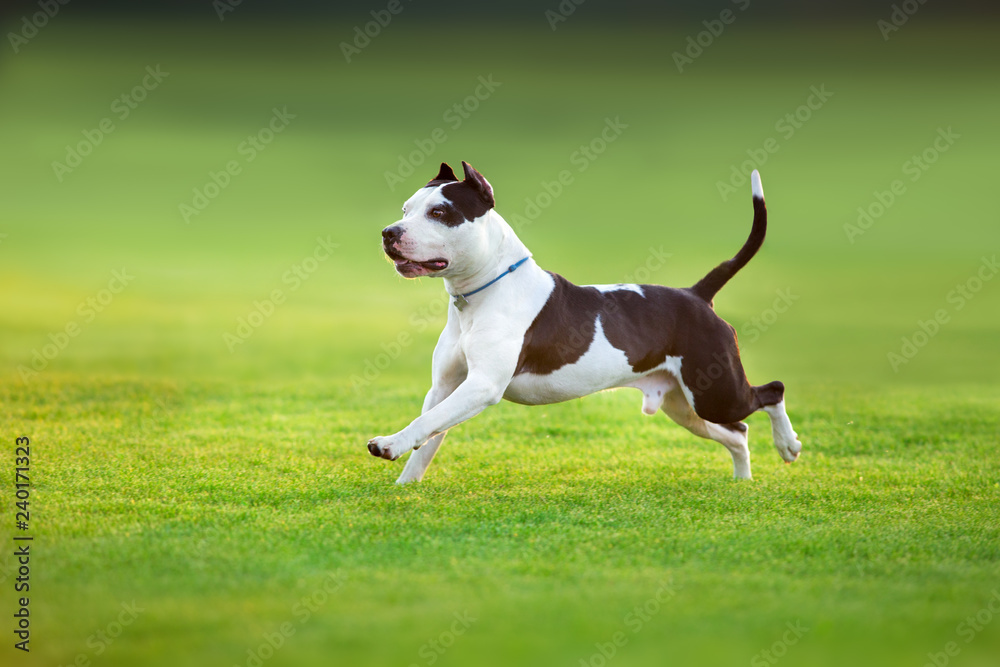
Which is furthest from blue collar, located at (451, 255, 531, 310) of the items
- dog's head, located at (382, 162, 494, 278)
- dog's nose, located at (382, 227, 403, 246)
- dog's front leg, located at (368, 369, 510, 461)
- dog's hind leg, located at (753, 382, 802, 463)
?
dog's hind leg, located at (753, 382, 802, 463)

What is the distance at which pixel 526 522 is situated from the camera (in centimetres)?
544

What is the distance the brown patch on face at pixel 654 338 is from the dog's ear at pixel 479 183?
2.37 ft

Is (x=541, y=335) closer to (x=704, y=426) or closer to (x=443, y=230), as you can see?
(x=443, y=230)

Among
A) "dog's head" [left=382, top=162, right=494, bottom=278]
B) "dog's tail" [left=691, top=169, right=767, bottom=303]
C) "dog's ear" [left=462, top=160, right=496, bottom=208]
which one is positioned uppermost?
"dog's tail" [left=691, top=169, right=767, bottom=303]

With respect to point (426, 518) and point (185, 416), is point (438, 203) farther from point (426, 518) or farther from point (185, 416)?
point (185, 416)

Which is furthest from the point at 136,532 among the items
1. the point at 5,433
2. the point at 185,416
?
the point at 185,416

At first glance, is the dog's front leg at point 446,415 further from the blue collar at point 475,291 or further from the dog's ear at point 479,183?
the dog's ear at point 479,183

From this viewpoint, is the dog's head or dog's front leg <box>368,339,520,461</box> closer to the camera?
dog's front leg <box>368,339,520,461</box>

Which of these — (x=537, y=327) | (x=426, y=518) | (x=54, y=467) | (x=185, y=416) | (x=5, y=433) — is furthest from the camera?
(x=185, y=416)

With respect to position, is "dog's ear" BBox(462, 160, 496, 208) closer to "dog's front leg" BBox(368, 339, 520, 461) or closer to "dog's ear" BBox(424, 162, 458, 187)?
"dog's ear" BBox(424, 162, 458, 187)

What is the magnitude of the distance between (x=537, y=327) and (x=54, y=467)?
3.41 m

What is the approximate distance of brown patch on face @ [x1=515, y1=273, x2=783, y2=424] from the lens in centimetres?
582

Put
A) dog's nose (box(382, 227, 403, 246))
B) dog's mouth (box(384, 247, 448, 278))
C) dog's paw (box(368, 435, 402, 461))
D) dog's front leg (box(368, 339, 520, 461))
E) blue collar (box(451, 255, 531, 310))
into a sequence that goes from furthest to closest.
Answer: blue collar (box(451, 255, 531, 310)) < dog's mouth (box(384, 247, 448, 278)) < dog's nose (box(382, 227, 403, 246)) < dog's front leg (box(368, 339, 520, 461)) < dog's paw (box(368, 435, 402, 461))

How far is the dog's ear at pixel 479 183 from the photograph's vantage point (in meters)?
5.48
